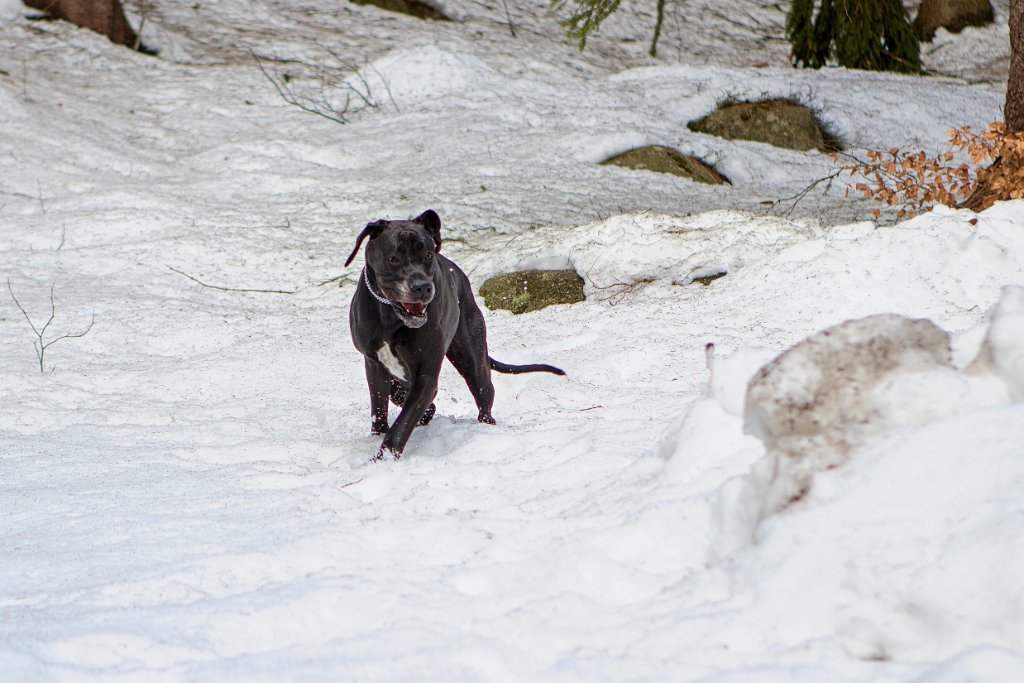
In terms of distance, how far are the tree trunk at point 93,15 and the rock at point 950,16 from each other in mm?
11730

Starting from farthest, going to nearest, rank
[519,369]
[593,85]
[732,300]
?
[593,85] < [732,300] < [519,369]

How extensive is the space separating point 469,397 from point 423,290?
176 centimetres

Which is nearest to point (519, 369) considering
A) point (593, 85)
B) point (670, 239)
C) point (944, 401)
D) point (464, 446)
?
point (464, 446)

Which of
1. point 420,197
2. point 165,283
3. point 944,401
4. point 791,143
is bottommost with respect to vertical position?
point 165,283

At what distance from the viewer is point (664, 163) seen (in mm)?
9430

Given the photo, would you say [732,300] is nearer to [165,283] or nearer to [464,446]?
[464,446]

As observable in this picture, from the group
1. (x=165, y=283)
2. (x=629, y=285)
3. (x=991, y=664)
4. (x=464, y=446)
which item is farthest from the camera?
(x=165, y=283)

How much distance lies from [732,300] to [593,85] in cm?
668

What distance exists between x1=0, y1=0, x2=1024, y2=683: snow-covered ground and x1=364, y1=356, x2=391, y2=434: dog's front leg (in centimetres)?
18

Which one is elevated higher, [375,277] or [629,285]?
[375,277]

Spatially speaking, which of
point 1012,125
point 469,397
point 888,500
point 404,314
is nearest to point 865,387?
point 888,500

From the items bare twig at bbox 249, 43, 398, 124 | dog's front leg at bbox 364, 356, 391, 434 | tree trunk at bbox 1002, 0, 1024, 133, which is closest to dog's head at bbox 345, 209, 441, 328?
dog's front leg at bbox 364, 356, 391, 434

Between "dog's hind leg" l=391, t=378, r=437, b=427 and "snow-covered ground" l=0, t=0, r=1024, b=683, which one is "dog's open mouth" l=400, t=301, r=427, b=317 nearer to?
"snow-covered ground" l=0, t=0, r=1024, b=683

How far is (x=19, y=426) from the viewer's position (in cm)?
487
